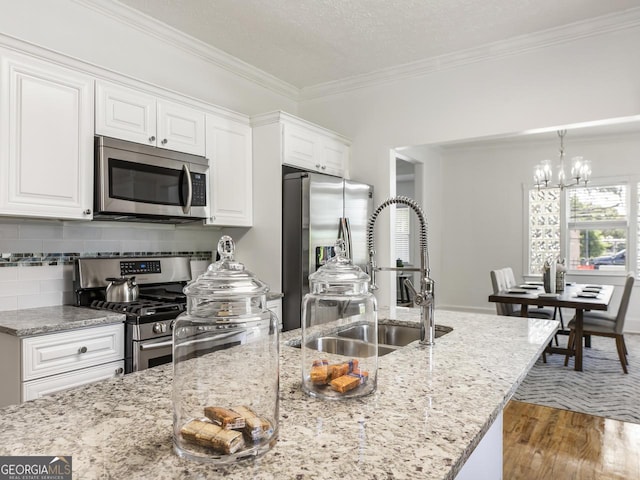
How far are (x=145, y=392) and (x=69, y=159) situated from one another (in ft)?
5.70

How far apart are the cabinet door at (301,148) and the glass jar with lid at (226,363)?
105 inches

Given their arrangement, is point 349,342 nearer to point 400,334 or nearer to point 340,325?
point 340,325

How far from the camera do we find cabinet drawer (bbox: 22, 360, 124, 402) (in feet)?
6.36

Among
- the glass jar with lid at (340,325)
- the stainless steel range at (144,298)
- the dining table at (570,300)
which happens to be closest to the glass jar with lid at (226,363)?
the glass jar with lid at (340,325)

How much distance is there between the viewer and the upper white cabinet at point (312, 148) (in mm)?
3438

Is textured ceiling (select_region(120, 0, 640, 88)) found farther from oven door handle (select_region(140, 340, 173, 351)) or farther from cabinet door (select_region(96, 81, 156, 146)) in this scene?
oven door handle (select_region(140, 340, 173, 351))

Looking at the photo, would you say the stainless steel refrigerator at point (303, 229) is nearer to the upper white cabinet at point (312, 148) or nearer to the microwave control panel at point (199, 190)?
the upper white cabinet at point (312, 148)

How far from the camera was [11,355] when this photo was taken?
1956mm

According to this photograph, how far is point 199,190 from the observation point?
300 centimetres

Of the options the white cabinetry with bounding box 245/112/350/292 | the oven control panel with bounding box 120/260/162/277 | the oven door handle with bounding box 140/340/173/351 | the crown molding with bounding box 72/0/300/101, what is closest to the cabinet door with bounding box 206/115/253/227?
the white cabinetry with bounding box 245/112/350/292

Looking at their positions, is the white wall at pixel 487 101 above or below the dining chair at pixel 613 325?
above

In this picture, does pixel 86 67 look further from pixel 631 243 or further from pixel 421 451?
pixel 631 243

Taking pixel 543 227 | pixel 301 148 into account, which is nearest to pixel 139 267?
pixel 301 148

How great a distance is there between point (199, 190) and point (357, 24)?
1.61m
